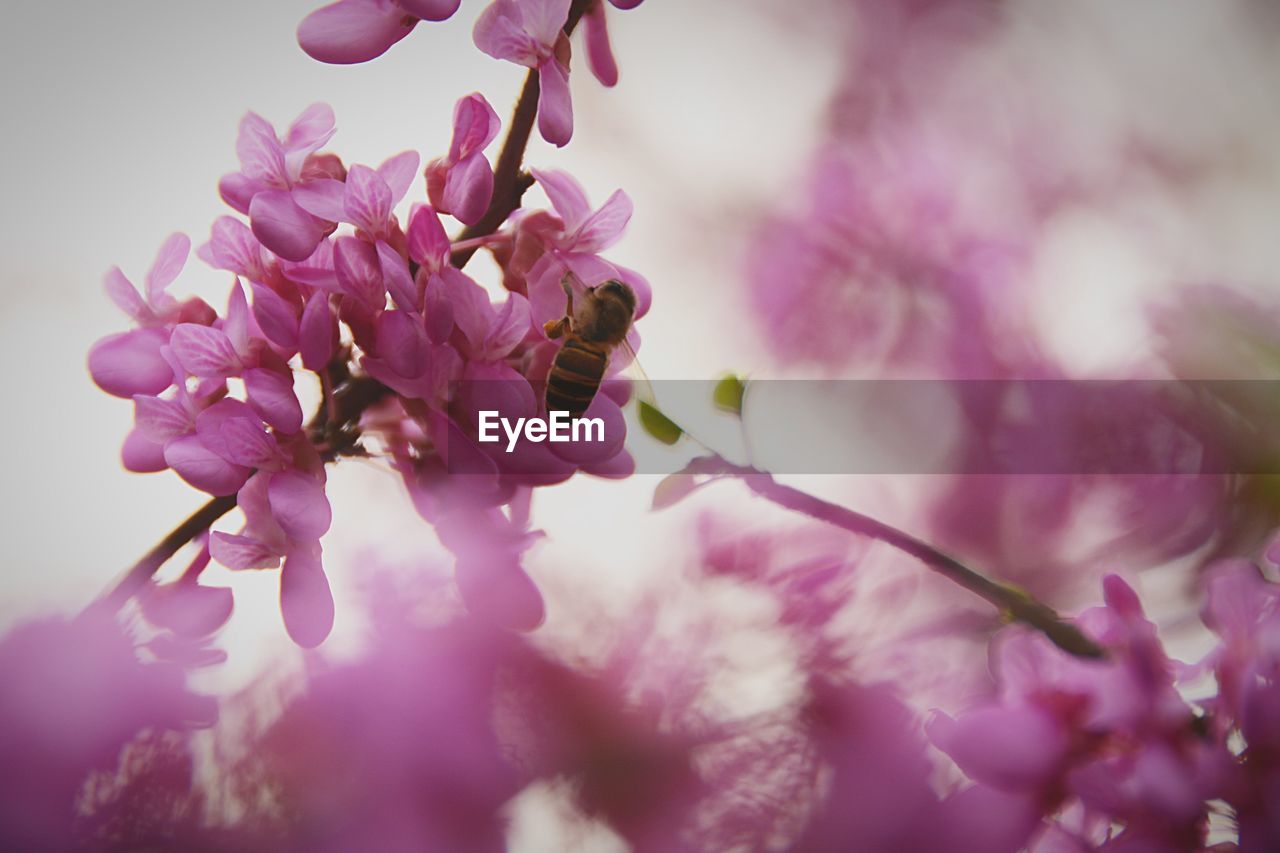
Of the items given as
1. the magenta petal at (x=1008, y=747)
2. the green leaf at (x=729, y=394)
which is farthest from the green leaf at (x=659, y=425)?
the magenta petal at (x=1008, y=747)

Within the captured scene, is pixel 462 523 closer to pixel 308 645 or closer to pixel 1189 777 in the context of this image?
pixel 308 645

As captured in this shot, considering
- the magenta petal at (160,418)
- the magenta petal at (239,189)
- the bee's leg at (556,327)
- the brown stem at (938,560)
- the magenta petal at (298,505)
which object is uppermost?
the magenta petal at (239,189)

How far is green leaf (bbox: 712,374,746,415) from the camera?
0.99 ft

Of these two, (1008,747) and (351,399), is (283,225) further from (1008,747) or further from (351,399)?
(1008,747)

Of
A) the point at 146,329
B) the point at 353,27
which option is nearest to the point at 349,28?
the point at 353,27

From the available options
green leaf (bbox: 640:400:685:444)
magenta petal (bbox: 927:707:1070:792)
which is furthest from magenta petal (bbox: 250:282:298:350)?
magenta petal (bbox: 927:707:1070:792)

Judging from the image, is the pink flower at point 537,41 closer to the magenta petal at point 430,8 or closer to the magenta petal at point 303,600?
the magenta petal at point 430,8

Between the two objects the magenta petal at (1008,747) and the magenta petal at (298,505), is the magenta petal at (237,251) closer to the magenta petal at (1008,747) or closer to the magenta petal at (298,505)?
the magenta petal at (298,505)

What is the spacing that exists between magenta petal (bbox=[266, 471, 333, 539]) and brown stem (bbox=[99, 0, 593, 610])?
0.06 feet

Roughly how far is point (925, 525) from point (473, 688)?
21cm

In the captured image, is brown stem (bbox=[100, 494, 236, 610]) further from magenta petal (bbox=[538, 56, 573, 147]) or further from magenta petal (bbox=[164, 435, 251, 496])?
magenta petal (bbox=[538, 56, 573, 147])

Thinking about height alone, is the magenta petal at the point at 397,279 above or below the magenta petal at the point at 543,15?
below

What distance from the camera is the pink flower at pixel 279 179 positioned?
0.24 m

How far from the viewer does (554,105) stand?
252mm
